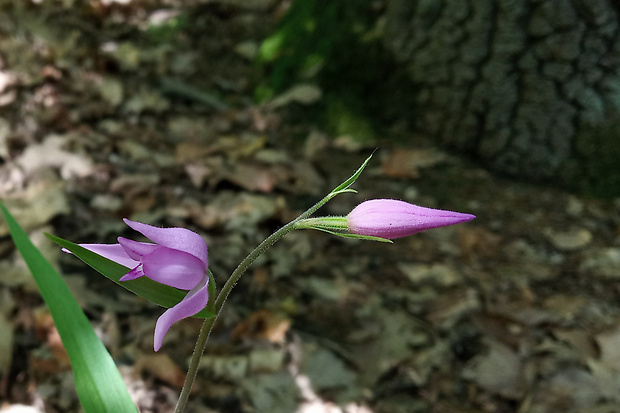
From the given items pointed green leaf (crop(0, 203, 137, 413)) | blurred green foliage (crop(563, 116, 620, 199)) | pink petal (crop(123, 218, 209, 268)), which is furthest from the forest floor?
pink petal (crop(123, 218, 209, 268))

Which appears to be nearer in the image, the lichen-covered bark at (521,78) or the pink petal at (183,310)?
the pink petal at (183,310)

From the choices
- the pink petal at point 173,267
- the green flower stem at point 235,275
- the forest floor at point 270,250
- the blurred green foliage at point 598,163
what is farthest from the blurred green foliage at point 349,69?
the pink petal at point 173,267

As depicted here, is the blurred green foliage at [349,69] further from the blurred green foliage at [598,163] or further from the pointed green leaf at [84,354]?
the pointed green leaf at [84,354]

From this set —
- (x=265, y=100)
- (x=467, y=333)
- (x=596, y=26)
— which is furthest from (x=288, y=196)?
(x=596, y=26)

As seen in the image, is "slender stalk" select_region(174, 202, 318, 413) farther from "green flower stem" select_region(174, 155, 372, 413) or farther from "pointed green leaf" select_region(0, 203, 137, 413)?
"pointed green leaf" select_region(0, 203, 137, 413)

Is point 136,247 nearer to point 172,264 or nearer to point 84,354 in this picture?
point 172,264

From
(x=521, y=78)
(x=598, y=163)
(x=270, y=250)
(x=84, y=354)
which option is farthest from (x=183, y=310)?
(x=598, y=163)

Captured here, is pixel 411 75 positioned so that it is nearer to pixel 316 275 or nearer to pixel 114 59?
pixel 316 275
